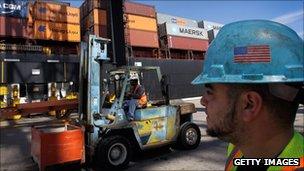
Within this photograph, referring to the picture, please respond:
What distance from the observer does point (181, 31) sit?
36.7 m

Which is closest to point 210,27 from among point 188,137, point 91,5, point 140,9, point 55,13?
point 140,9

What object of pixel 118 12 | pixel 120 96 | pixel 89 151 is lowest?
pixel 89 151

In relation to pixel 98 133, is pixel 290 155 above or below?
above

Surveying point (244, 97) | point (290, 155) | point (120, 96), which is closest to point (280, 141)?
point (290, 155)

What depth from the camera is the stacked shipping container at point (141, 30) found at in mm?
31828

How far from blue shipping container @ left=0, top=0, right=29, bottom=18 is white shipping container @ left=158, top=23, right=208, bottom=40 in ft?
47.0

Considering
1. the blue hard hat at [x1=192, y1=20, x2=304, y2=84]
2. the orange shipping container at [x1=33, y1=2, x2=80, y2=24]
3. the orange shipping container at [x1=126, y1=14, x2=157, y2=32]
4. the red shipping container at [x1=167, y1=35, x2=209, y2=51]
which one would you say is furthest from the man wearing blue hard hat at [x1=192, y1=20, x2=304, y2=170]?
the red shipping container at [x1=167, y1=35, x2=209, y2=51]

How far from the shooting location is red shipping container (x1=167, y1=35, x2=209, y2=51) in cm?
3494

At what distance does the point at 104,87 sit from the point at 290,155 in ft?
21.4

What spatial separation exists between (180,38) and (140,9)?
5.59 m

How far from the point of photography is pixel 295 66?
48.7 inches

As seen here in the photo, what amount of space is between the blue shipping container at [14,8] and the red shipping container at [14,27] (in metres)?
0.36

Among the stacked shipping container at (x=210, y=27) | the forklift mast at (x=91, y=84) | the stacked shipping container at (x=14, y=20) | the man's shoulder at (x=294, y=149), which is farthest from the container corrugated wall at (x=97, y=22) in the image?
the man's shoulder at (x=294, y=149)

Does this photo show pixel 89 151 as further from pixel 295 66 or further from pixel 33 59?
pixel 33 59
